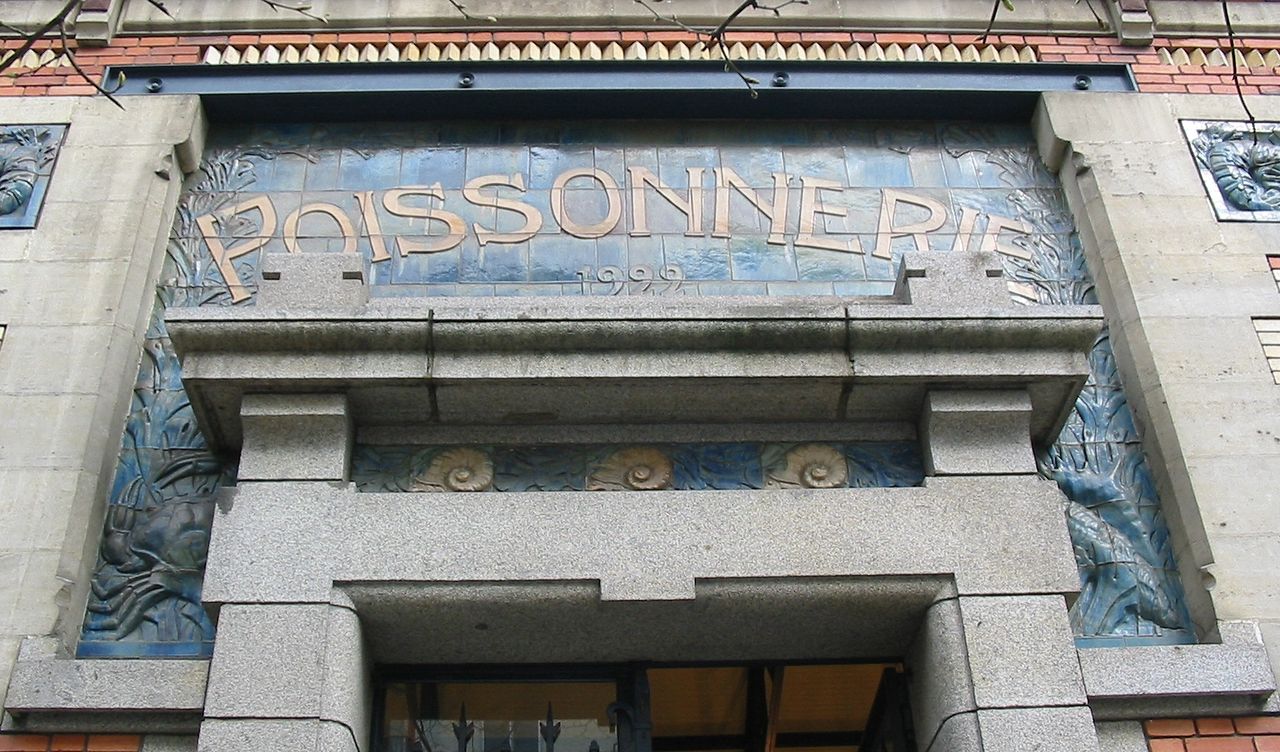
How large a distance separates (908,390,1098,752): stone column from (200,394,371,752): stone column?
8.78 ft

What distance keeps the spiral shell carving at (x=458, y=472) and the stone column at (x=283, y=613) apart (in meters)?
0.42

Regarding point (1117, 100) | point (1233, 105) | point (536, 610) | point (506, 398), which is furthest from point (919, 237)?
point (536, 610)

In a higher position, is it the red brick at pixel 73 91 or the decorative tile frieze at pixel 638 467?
the red brick at pixel 73 91

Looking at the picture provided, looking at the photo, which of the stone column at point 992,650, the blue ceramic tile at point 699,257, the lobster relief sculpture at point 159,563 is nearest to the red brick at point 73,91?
the lobster relief sculpture at point 159,563

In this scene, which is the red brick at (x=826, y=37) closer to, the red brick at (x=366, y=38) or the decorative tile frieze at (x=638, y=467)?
the red brick at (x=366, y=38)

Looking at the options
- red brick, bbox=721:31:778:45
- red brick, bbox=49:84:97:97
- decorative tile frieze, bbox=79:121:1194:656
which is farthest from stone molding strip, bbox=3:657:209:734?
red brick, bbox=721:31:778:45

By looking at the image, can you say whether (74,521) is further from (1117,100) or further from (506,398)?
(1117,100)

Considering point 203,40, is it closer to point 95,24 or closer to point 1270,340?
point 95,24

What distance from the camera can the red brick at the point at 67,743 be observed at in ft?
21.4

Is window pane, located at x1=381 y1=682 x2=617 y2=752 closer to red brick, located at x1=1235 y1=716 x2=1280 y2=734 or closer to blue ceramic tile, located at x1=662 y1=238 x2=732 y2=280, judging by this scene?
blue ceramic tile, located at x1=662 y1=238 x2=732 y2=280

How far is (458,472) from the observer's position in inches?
289

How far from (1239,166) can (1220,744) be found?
3.76 m

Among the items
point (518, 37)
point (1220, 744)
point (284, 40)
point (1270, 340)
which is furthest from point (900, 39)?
point (1220, 744)

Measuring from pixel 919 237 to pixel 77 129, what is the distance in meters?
5.09
